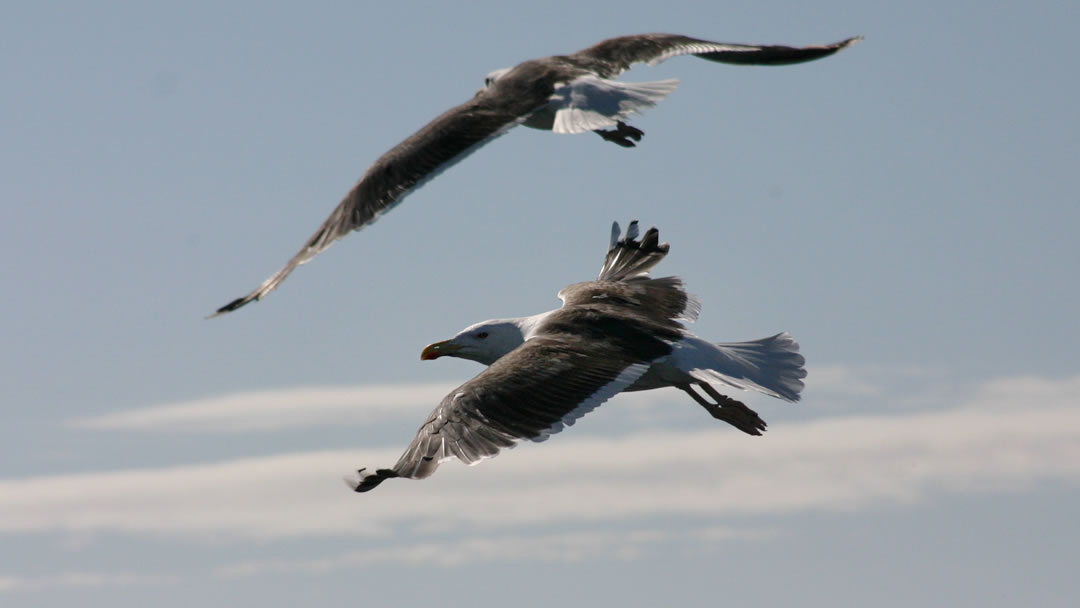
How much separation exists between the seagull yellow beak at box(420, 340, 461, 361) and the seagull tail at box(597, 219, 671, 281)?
226 centimetres

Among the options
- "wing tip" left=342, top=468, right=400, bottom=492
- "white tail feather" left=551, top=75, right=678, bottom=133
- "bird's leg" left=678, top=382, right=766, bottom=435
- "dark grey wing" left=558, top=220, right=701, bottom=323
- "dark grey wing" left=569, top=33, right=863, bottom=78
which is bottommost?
"wing tip" left=342, top=468, right=400, bottom=492

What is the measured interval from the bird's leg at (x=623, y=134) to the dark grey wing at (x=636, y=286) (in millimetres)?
1582

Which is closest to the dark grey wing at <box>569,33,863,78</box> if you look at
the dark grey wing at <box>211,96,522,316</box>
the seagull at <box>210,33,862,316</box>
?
the seagull at <box>210,33,862,316</box>

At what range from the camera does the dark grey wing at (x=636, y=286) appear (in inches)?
679

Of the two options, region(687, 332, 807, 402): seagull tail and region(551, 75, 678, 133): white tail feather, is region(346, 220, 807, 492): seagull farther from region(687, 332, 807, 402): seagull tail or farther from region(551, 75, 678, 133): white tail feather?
region(551, 75, 678, 133): white tail feather

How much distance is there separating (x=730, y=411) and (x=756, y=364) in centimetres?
72

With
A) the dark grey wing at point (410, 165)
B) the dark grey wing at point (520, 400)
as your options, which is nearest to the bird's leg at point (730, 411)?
the dark grey wing at point (520, 400)

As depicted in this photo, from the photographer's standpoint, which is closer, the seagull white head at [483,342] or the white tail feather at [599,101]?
the white tail feather at [599,101]

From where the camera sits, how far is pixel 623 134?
56.9 ft

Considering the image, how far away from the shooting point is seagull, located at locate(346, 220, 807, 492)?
13.5 m

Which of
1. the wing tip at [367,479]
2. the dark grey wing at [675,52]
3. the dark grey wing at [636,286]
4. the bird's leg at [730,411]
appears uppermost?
the dark grey wing at [675,52]

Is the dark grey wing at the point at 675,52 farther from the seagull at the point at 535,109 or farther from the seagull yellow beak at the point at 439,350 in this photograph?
the seagull yellow beak at the point at 439,350

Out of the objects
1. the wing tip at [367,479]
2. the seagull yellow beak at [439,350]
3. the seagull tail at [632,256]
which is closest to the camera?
the wing tip at [367,479]

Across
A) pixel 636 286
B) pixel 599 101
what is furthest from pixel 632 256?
pixel 599 101
